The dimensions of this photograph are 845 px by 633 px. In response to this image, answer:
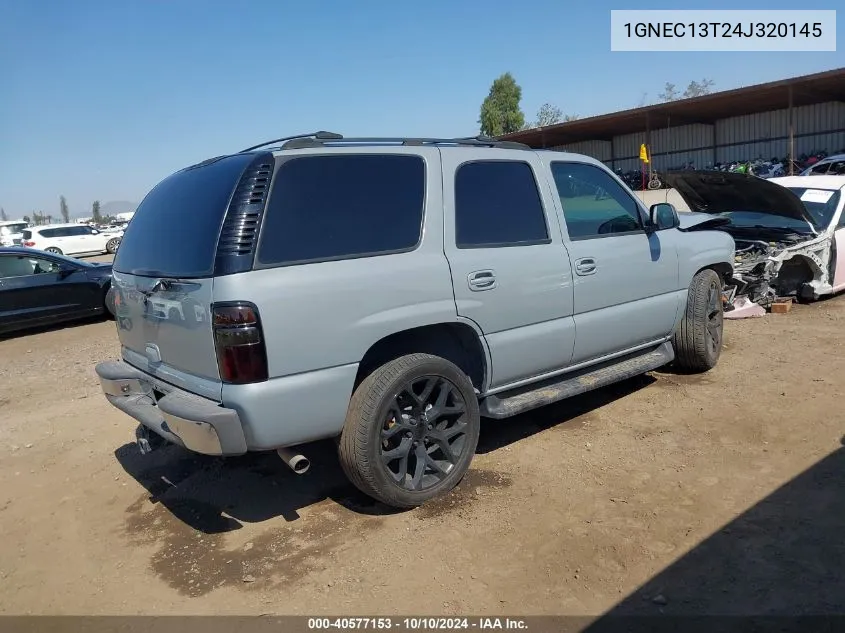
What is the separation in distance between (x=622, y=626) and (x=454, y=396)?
1.52 metres

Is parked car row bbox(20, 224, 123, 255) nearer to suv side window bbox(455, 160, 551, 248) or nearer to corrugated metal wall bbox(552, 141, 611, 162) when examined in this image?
corrugated metal wall bbox(552, 141, 611, 162)

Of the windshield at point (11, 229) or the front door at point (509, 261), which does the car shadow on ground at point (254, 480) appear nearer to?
the front door at point (509, 261)

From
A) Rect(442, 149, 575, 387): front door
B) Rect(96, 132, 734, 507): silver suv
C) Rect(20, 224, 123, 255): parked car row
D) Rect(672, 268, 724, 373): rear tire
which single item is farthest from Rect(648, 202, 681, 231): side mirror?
Rect(20, 224, 123, 255): parked car row

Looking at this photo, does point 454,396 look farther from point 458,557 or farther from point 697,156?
point 697,156

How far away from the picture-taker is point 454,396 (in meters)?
3.82

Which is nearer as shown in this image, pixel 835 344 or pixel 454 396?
pixel 454 396

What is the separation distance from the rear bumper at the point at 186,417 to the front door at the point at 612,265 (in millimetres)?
2379

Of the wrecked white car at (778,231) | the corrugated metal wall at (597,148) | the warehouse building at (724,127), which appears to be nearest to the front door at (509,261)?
the wrecked white car at (778,231)

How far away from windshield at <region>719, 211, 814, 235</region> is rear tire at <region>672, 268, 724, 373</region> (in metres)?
3.22

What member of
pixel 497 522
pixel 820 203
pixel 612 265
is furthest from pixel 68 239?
pixel 497 522

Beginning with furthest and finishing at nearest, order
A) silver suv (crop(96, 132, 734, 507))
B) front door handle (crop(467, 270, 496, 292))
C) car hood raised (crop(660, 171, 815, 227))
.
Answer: car hood raised (crop(660, 171, 815, 227)), front door handle (crop(467, 270, 496, 292)), silver suv (crop(96, 132, 734, 507))

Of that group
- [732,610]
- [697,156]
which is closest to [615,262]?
[732,610]

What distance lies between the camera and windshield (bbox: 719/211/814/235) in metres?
8.21

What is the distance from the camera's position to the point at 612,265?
182 inches
